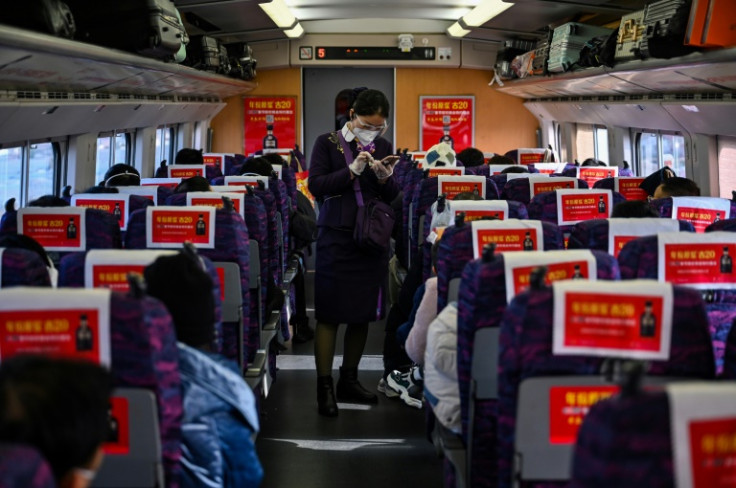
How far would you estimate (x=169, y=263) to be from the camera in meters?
3.36

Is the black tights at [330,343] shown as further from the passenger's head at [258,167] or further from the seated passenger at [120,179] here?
the passenger's head at [258,167]

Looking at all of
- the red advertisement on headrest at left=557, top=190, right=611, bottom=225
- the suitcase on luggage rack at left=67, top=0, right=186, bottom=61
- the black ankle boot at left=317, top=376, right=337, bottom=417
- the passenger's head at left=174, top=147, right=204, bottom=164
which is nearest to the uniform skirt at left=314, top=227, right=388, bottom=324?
the black ankle boot at left=317, top=376, right=337, bottom=417

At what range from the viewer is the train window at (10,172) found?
26.9 feet

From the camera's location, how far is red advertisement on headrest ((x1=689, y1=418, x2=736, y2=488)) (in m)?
1.78

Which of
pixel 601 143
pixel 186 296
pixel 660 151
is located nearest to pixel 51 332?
pixel 186 296

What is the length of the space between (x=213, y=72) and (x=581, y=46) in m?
5.49

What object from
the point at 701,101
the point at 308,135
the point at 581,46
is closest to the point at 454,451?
the point at 701,101

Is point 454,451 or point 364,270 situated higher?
point 364,270

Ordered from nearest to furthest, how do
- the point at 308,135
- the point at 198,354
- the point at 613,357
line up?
the point at 613,357, the point at 198,354, the point at 308,135

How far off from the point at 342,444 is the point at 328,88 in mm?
15998

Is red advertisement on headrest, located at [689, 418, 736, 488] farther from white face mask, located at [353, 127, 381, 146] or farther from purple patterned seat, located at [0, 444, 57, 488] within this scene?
white face mask, located at [353, 127, 381, 146]

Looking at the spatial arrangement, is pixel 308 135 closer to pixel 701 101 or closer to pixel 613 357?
pixel 701 101

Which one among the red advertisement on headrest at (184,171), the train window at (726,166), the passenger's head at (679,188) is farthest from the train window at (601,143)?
the passenger's head at (679,188)

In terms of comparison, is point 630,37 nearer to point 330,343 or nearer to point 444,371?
point 330,343
